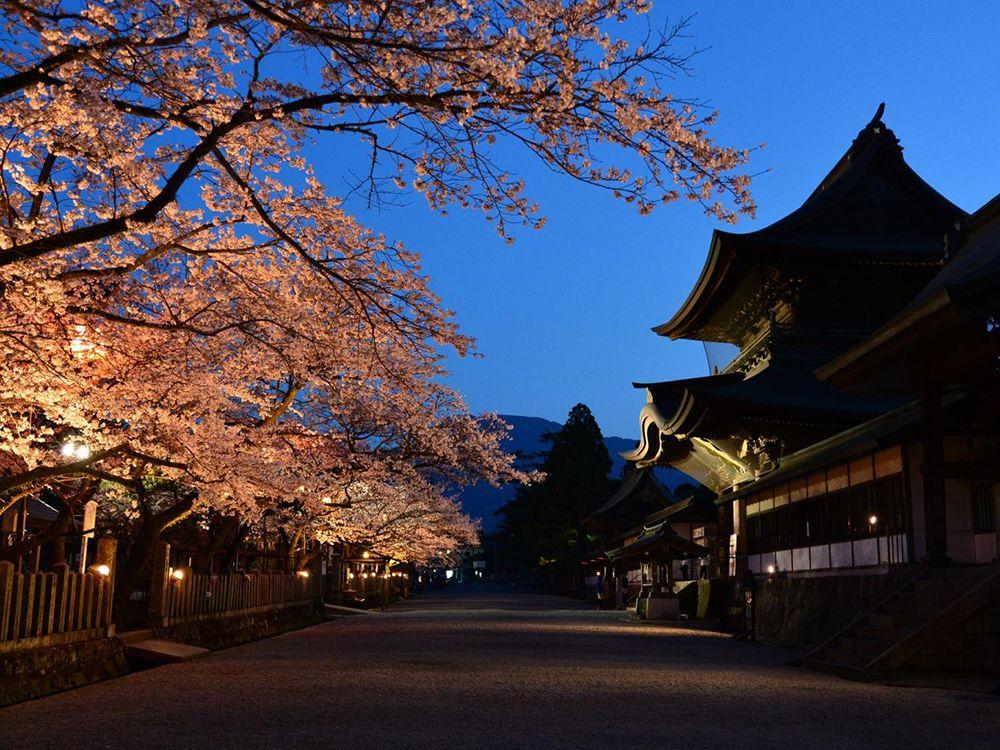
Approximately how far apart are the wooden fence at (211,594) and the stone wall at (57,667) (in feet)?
7.42

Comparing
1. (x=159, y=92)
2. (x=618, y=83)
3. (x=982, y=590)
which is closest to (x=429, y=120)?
(x=618, y=83)

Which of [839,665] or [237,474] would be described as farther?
[237,474]

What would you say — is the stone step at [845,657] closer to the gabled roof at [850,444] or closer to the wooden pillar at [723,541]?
the gabled roof at [850,444]

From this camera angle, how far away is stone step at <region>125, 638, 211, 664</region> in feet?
46.0

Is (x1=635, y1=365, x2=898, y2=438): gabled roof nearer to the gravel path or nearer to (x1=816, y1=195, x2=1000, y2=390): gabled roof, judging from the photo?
(x1=816, y1=195, x2=1000, y2=390): gabled roof

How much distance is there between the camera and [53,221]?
39.7ft

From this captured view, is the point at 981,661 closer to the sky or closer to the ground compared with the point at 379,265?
closer to the ground

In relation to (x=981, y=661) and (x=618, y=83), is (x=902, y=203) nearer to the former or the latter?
(x=981, y=661)

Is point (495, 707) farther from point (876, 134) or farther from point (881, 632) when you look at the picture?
point (876, 134)

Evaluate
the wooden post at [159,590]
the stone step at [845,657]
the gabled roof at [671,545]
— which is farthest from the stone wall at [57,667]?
the gabled roof at [671,545]

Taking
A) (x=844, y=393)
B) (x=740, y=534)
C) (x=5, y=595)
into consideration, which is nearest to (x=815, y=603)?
(x=844, y=393)

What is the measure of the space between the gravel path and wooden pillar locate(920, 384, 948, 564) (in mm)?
2767

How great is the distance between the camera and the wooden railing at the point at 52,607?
10414 mm

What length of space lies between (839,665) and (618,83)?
8.97m
